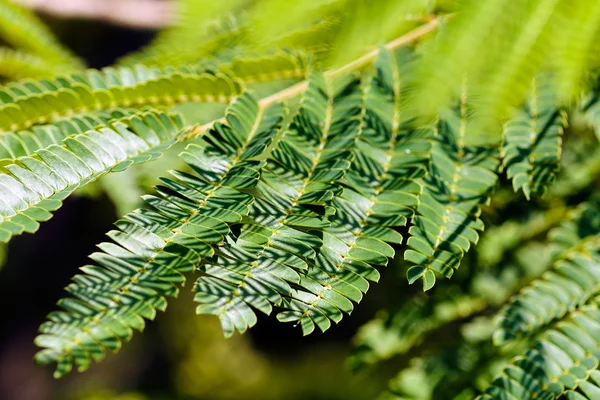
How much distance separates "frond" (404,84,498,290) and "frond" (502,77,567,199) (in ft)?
0.12

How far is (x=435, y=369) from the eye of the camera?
1273 mm

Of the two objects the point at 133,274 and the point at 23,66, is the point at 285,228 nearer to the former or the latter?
the point at 133,274

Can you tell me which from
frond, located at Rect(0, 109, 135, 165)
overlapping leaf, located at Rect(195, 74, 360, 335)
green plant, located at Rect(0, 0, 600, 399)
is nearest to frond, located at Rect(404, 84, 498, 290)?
green plant, located at Rect(0, 0, 600, 399)

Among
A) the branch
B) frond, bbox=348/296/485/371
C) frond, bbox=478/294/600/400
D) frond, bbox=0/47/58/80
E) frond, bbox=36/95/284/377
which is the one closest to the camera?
frond, bbox=36/95/284/377

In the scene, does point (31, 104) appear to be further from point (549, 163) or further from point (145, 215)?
point (549, 163)

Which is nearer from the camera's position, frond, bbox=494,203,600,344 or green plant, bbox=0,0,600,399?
green plant, bbox=0,0,600,399

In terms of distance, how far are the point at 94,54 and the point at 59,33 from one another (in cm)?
77

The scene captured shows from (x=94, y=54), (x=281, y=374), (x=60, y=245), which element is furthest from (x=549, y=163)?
(x=60, y=245)

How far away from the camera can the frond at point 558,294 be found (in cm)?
106

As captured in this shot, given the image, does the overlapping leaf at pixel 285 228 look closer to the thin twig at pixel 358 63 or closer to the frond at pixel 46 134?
the thin twig at pixel 358 63

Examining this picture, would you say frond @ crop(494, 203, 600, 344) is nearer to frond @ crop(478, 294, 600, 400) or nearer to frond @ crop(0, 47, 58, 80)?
frond @ crop(478, 294, 600, 400)

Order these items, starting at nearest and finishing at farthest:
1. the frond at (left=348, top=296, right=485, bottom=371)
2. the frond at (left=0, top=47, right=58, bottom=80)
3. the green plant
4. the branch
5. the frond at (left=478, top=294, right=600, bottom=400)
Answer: the green plant, the frond at (left=478, top=294, right=600, bottom=400), the frond at (left=348, top=296, right=485, bottom=371), the frond at (left=0, top=47, right=58, bottom=80), the branch

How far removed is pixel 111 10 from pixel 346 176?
6.44 feet

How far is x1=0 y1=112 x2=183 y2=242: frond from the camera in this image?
788mm
